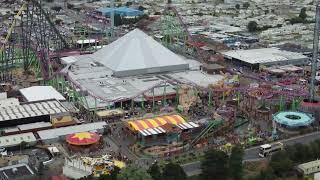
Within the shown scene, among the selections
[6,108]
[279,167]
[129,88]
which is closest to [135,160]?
[279,167]

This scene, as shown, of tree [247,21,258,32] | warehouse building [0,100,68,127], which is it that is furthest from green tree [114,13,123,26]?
warehouse building [0,100,68,127]

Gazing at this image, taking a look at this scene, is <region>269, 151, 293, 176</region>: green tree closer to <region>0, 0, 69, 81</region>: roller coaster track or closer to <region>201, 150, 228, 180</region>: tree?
<region>201, 150, 228, 180</region>: tree

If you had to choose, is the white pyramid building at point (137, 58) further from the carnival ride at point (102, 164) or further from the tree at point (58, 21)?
the tree at point (58, 21)

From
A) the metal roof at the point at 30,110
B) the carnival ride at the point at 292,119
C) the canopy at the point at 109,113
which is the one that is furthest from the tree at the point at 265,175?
the metal roof at the point at 30,110

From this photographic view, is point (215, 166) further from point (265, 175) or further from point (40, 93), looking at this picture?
point (40, 93)

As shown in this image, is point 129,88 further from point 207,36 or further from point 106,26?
point 106,26
